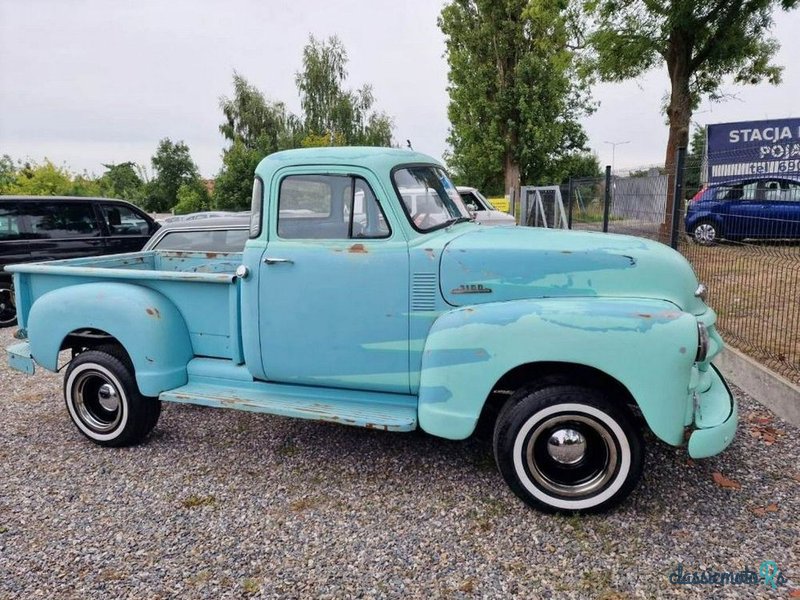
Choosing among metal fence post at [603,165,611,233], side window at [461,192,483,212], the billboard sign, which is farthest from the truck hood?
side window at [461,192,483,212]

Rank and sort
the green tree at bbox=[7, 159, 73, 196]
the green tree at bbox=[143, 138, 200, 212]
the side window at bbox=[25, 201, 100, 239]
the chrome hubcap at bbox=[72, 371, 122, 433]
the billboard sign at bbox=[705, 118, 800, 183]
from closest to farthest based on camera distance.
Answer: the chrome hubcap at bbox=[72, 371, 122, 433]
the billboard sign at bbox=[705, 118, 800, 183]
the side window at bbox=[25, 201, 100, 239]
the green tree at bbox=[7, 159, 73, 196]
the green tree at bbox=[143, 138, 200, 212]

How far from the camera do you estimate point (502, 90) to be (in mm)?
24078

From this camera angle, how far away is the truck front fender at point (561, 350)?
289 centimetres

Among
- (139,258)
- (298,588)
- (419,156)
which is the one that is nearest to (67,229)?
(139,258)

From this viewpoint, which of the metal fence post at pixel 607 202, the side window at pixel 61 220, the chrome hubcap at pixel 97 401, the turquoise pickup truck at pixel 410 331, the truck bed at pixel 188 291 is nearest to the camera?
the turquoise pickup truck at pixel 410 331

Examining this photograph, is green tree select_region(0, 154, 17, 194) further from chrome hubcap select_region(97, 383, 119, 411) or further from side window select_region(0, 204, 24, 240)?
chrome hubcap select_region(97, 383, 119, 411)

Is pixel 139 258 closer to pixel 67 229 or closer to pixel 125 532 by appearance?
pixel 125 532

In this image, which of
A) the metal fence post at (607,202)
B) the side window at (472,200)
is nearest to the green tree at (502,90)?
the side window at (472,200)

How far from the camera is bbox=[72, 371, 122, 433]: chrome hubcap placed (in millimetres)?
4223

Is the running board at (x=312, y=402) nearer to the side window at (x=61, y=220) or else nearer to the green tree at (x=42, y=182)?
the side window at (x=61, y=220)

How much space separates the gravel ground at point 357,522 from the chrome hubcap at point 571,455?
19cm

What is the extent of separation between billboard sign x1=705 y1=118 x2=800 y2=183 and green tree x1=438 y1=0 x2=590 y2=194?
18.1 metres

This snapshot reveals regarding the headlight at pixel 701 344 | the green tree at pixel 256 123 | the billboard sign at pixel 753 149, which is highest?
the green tree at pixel 256 123

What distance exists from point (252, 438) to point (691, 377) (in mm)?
3053
